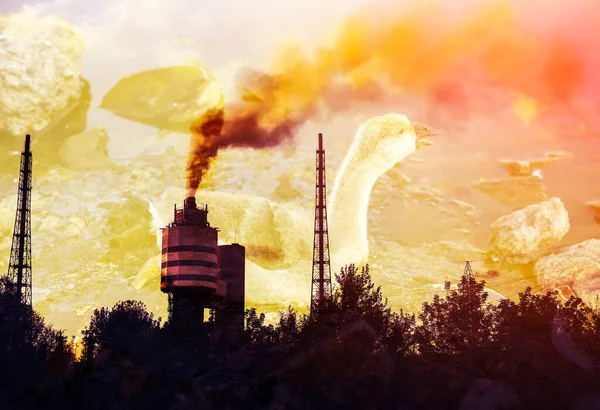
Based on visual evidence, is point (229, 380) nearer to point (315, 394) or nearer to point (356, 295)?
point (315, 394)

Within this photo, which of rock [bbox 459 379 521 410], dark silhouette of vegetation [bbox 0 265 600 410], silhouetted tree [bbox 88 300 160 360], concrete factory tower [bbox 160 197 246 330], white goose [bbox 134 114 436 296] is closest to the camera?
rock [bbox 459 379 521 410]

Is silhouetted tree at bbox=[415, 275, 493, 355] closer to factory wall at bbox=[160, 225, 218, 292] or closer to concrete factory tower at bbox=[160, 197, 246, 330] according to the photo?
concrete factory tower at bbox=[160, 197, 246, 330]

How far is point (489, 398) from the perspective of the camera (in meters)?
48.9

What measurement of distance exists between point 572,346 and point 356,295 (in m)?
35.8

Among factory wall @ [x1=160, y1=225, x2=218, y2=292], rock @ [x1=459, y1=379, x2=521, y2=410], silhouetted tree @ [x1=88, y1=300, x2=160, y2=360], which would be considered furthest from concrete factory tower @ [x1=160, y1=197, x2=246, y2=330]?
rock @ [x1=459, y1=379, x2=521, y2=410]

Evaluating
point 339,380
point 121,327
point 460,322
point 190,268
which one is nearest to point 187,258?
→ point 190,268

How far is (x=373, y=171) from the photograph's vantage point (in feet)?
577

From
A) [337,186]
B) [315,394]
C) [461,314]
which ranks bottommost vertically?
[315,394]

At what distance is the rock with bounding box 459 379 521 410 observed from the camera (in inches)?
1909

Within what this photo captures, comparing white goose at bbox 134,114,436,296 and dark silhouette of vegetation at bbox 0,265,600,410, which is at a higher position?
white goose at bbox 134,114,436,296

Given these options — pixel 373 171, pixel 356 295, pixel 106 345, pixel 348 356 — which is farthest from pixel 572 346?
pixel 373 171

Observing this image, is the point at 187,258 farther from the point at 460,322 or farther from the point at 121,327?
the point at 460,322

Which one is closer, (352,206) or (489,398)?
(489,398)

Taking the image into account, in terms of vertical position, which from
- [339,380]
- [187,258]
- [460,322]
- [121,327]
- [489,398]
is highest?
[187,258]
